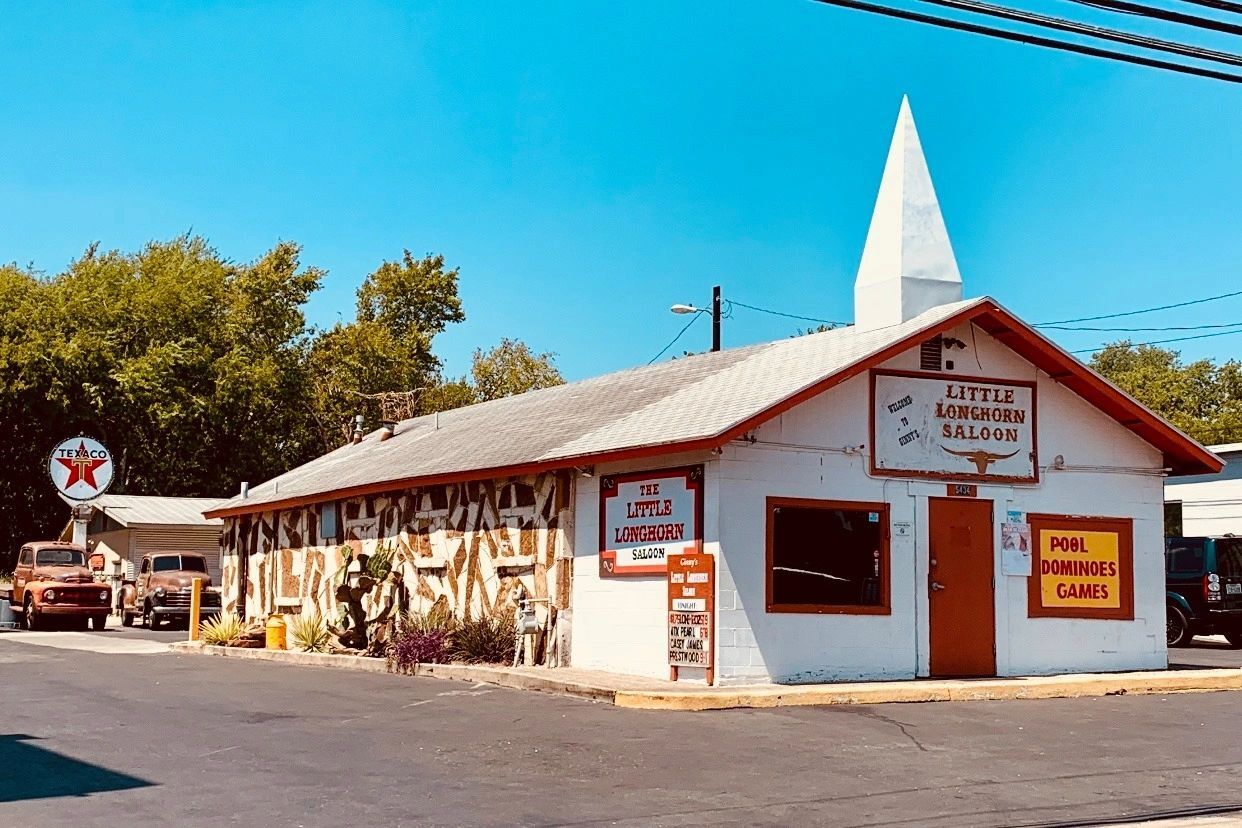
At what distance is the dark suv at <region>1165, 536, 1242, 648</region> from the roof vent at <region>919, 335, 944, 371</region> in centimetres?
999

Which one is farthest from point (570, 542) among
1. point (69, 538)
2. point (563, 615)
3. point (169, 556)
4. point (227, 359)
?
point (227, 359)

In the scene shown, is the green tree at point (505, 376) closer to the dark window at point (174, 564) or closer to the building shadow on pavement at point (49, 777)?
the dark window at point (174, 564)

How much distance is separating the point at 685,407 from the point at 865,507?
296 cm

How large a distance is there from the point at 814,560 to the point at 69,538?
4009cm

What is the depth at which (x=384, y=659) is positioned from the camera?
21.8m

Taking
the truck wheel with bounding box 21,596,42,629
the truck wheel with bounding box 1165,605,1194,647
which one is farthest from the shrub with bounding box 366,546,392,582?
the truck wheel with bounding box 21,596,42,629

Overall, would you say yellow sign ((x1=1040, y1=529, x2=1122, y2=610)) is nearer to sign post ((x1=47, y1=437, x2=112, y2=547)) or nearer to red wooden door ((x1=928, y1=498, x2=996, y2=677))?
red wooden door ((x1=928, y1=498, x2=996, y2=677))

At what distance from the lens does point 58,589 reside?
118 feet

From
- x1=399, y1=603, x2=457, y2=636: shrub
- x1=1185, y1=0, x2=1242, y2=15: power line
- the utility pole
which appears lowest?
x1=399, y1=603, x2=457, y2=636: shrub

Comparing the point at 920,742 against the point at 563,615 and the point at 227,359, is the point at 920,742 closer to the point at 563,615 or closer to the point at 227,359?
the point at 563,615

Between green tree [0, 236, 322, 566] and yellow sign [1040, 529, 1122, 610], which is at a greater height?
green tree [0, 236, 322, 566]

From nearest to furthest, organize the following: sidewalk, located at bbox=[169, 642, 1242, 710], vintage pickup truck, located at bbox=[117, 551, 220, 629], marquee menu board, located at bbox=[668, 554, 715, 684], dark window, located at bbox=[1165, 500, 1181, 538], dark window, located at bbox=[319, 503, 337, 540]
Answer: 1. sidewalk, located at bbox=[169, 642, 1242, 710]
2. marquee menu board, located at bbox=[668, 554, 715, 684]
3. dark window, located at bbox=[319, 503, 337, 540]
4. vintage pickup truck, located at bbox=[117, 551, 220, 629]
5. dark window, located at bbox=[1165, 500, 1181, 538]

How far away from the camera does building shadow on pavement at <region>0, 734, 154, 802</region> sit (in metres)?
10.2

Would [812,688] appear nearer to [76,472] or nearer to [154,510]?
[76,472]
